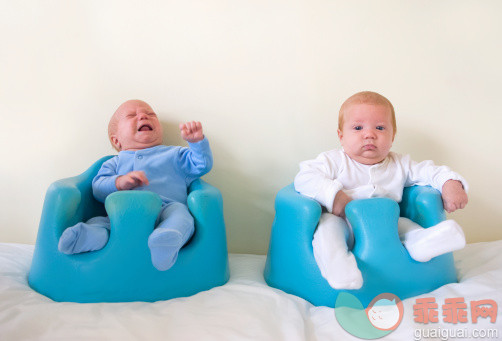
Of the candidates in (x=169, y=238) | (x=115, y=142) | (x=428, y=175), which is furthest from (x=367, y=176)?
(x=115, y=142)

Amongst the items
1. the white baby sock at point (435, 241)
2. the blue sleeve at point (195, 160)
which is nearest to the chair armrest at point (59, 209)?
the blue sleeve at point (195, 160)

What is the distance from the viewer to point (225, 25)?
1.65 metres

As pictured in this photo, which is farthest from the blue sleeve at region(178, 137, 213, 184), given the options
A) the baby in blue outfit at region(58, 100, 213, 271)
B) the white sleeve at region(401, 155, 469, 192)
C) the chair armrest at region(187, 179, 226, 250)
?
the white sleeve at region(401, 155, 469, 192)

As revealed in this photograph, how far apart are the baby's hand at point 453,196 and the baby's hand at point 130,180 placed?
996 mm

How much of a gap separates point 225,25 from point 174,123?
474 mm

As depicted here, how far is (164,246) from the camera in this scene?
1.09 m

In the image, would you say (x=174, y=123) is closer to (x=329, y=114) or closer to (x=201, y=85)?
(x=201, y=85)

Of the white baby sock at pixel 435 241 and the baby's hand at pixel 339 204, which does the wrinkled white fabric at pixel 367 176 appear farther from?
the white baby sock at pixel 435 241

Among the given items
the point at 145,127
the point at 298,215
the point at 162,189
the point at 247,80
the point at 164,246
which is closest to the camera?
the point at 164,246

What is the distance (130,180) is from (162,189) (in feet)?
0.51

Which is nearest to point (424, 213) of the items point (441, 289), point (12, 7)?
point (441, 289)

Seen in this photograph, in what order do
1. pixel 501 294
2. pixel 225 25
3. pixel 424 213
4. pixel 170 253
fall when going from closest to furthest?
pixel 501 294, pixel 170 253, pixel 424 213, pixel 225 25

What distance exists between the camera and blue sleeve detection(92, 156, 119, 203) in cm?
136

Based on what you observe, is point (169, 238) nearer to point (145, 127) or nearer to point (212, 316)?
point (212, 316)
